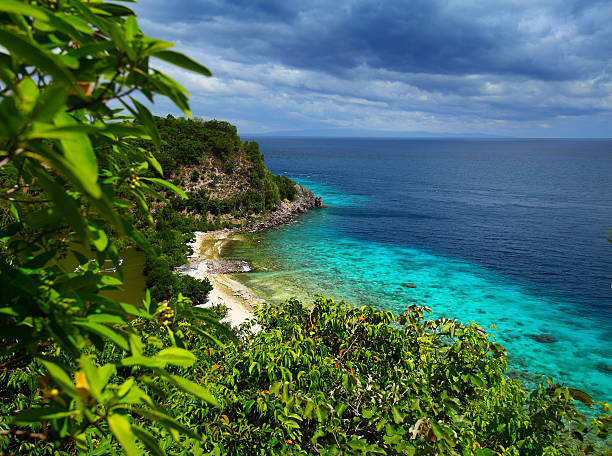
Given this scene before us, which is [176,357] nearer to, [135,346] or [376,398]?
[135,346]

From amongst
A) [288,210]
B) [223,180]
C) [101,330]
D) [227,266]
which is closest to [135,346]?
[101,330]

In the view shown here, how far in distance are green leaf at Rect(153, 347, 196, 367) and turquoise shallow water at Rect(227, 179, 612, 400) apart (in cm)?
2449

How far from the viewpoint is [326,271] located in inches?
1449

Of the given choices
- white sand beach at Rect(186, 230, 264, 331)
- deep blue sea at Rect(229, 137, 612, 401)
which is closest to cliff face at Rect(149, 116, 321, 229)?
deep blue sea at Rect(229, 137, 612, 401)

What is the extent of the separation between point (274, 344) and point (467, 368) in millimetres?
3875

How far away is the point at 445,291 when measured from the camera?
34.0 m

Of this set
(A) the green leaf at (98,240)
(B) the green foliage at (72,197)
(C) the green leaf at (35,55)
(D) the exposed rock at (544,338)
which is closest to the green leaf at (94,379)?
(B) the green foliage at (72,197)

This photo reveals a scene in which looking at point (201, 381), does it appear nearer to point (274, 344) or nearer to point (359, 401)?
point (274, 344)

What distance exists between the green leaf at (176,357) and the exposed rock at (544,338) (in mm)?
32597

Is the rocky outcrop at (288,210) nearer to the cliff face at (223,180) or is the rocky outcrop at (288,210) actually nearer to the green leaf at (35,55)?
the cliff face at (223,180)

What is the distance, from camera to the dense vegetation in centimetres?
111

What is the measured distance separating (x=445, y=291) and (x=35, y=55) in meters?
37.0

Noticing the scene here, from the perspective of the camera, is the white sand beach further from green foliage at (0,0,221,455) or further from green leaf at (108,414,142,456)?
green leaf at (108,414,142,456)

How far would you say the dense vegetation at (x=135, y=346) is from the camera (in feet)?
3.63
